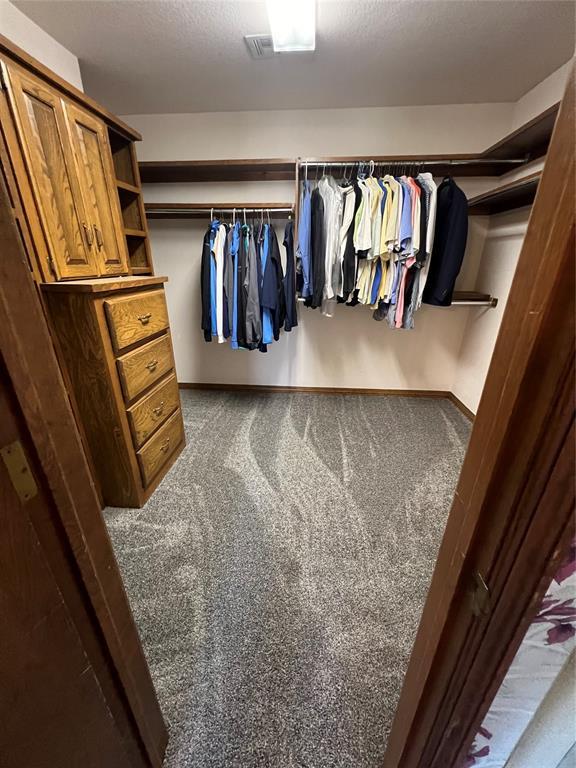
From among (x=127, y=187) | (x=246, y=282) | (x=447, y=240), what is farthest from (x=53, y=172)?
(x=447, y=240)

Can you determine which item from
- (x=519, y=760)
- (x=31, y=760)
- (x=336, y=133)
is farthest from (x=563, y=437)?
(x=336, y=133)

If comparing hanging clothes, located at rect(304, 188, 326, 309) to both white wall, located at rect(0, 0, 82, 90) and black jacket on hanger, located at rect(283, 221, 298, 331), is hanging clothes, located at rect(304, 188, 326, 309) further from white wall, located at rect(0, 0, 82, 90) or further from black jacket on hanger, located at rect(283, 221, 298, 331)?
white wall, located at rect(0, 0, 82, 90)

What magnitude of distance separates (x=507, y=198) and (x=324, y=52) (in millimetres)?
1470

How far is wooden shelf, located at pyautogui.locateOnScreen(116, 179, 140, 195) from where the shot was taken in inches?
70.6

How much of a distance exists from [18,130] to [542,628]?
204 centimetres

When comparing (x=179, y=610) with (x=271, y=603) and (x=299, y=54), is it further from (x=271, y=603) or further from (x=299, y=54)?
(x=299, y=54)

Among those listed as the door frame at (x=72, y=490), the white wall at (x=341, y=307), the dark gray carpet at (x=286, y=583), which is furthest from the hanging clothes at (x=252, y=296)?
the door frame at (x=72, y=490)

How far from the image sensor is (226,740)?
0.87m

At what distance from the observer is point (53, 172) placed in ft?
4.35

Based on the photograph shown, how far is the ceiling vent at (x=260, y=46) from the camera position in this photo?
5.08 ft

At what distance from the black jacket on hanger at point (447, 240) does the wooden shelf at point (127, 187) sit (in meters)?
2.02

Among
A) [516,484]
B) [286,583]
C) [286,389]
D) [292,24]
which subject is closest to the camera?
[516,484]

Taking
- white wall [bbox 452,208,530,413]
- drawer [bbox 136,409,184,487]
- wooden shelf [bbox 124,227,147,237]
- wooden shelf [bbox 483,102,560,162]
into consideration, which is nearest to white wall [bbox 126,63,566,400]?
white wall [bbox 452,208,530,413]

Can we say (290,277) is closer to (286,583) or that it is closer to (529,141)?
(529,141)
